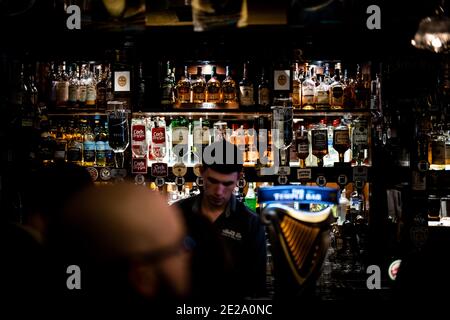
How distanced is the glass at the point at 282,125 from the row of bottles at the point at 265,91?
0.12m

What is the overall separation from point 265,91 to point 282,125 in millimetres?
363

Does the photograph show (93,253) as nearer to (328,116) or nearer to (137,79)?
(137,79)

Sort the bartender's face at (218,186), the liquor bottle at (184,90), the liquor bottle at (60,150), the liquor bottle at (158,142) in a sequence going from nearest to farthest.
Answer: the bartender's face at (218,186) < the liquor bottle at (158,142) < the liquor bottle at (60,150) < the liquor bottle at (184,90)

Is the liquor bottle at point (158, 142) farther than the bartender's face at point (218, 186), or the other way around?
the liquor bottle at point (158, 142)

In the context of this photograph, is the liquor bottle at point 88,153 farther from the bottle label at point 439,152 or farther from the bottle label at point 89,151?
the bottle label at point 439,152

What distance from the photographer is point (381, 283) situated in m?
3.64

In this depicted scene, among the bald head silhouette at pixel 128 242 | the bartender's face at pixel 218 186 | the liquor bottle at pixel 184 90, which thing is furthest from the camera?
the liquor bottle at pixel 184 90

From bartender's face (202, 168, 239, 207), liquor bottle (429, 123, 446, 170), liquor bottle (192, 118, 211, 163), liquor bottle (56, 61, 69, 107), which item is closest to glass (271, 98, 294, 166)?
liquor bottle (192, 118, 211, 163)

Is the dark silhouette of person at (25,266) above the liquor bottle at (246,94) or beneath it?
beneath

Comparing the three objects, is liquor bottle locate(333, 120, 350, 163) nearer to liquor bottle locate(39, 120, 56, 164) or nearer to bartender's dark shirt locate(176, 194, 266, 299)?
bartender's dark shirt locate(176, 194, 266, 299)

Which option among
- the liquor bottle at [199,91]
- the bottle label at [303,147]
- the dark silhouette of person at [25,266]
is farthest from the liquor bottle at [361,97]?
the dark silhouette of person at [25,266]

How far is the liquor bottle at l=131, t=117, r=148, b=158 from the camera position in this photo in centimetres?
442

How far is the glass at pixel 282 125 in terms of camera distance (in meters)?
4.24
